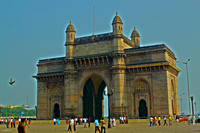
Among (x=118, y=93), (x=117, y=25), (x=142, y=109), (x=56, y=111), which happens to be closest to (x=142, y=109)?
(x=142, y=109)

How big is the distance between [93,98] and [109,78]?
8.20m

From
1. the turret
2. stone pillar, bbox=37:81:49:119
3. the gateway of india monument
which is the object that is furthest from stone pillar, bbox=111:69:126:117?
stone pillar, bbox=37:81:49:119

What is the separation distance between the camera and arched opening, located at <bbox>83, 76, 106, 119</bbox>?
4794 centimetres

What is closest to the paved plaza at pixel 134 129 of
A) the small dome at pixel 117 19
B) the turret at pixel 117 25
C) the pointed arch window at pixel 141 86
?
the pointed arch window at pixel 141 86

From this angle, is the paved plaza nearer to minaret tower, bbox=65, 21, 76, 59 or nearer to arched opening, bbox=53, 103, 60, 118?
arched opening, bbox=53, 103, 60, 118

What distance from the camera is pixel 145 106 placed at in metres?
40.8

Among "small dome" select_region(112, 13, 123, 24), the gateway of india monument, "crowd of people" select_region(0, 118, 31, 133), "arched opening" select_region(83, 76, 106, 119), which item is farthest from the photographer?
"arched opening" select_region(83, 76, 106, 119)

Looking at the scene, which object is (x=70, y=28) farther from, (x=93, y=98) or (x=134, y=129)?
(x=134, y=129)

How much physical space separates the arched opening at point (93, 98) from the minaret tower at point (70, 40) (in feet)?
18.5

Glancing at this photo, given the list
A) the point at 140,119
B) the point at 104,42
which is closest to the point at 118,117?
the point at 140,119

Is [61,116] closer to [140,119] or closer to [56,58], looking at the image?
[56,58]

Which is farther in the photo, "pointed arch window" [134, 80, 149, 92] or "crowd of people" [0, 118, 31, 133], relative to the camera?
"pointed arch window" [134, 80, 149, 92]

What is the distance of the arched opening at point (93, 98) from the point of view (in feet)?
157

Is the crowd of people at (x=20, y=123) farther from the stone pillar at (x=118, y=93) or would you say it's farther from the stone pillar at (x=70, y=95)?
the stone pillar at (x=118, y=93)
